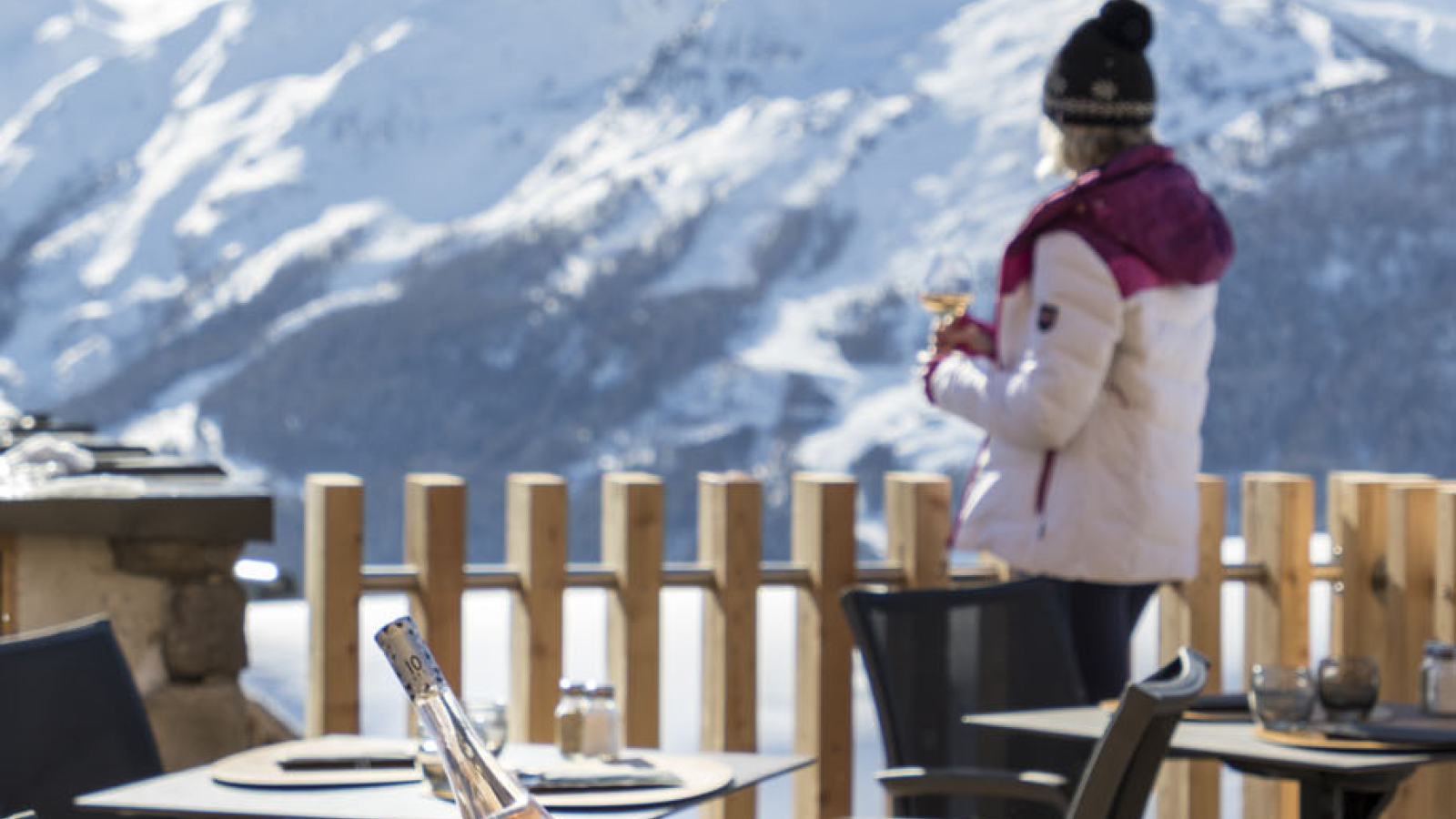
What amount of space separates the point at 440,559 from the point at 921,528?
2.98 ft

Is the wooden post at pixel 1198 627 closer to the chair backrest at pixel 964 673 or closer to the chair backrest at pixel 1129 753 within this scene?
the chair backrest at pixel 964 673

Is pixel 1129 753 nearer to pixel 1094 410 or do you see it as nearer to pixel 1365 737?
pixel 1365 737

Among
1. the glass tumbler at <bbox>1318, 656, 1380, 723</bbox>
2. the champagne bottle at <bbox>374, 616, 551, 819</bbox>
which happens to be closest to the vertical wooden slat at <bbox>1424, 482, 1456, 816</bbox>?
the glass tumbler at <bbox>1318, 656, 1380, 723</bbox>

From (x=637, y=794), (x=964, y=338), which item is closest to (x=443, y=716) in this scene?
(x=637, y=794)

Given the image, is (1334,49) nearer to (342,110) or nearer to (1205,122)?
(1205,122)

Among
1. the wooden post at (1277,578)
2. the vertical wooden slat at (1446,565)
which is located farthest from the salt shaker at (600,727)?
the vertical wooden slat at (1446,565)

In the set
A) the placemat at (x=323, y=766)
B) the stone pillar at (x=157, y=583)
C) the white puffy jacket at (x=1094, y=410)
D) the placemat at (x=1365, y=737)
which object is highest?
the white puffy jacket at (x=1094, y=410)

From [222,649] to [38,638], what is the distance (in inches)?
29.6

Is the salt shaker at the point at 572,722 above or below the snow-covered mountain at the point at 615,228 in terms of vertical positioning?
below

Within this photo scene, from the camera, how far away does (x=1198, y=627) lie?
12.1ft

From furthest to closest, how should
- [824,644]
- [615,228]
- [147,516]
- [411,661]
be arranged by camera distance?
[615,228] → [824,644] → [147,516] → [411,661]

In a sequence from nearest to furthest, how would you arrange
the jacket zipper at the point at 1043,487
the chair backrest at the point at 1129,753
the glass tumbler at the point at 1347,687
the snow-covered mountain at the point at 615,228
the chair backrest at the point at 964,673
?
1. the chair backrest at the point at 1129,753
2. the glass tumbler at the point at 1347,687
3. the chair backrest at the point at 964,673
4. the jacket zipper at the point at 1043,487
5. the snow-covered mountain at the point at 615,228

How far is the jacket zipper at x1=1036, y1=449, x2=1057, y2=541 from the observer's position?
Answer: 2.82m

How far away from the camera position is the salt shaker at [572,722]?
77.9 inches
